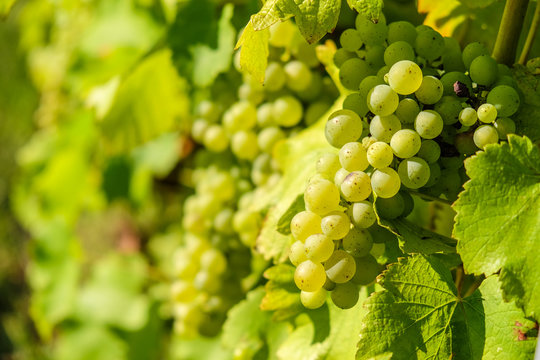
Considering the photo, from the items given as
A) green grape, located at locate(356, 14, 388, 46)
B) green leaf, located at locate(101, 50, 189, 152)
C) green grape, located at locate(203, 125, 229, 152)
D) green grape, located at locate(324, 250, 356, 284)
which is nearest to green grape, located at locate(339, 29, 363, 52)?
green grape, located at locate(356, 14, 388, 46)

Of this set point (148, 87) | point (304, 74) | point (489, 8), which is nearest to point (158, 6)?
point (148, 87)

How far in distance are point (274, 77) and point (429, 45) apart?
275 mm

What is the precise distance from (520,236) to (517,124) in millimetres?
118

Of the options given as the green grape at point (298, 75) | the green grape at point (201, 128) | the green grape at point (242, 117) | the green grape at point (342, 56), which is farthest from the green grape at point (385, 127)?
the green grape at point (201, 128)

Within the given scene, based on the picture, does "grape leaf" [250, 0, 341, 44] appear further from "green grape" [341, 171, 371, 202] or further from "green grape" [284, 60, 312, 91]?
"green grape" [284, 60, 312, 91]

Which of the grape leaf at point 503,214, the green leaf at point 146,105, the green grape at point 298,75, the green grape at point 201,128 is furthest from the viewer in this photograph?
the green leaf at point 146,105

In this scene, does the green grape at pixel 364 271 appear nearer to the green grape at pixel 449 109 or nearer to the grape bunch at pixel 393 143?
the grape bunch at pixel 393 143

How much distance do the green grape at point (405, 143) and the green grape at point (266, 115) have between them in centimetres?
34

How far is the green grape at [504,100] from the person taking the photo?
0.47 meters

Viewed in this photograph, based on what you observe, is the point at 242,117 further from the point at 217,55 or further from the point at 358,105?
the point at 358,105

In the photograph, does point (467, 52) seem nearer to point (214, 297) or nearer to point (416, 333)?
point (416, 333)

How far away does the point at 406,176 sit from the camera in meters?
0.47

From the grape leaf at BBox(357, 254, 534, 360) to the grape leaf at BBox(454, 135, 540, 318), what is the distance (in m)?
0.04

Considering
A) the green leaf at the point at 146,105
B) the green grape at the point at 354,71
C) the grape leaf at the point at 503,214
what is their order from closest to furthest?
the grape leaf at the point at 503,214
the green grape at the point at 354,71
the green leaf at the point at 146,105
